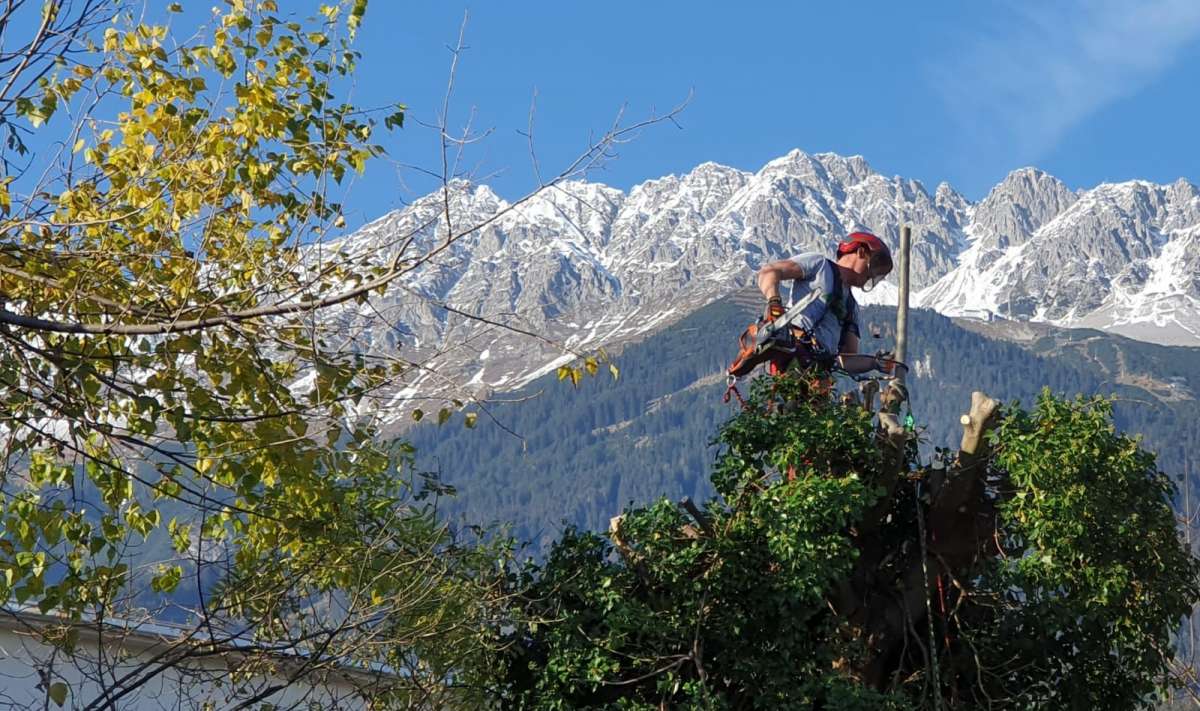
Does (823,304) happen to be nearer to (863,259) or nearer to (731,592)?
(863,259)

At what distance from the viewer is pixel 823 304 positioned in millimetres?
11977

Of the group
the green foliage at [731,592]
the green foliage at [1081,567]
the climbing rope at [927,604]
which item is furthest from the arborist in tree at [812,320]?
the green foliage at [1081,567]

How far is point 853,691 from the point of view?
10.5 metres

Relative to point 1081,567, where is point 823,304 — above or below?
above

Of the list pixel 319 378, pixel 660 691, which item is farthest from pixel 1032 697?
pixel 319 378

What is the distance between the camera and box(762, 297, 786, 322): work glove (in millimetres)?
11898

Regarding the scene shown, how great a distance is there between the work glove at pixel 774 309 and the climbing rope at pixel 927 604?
5.00ft

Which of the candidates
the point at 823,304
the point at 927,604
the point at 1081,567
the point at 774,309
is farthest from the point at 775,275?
the point at 1081,567

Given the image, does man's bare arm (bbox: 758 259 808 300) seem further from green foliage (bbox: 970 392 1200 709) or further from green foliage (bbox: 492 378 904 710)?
green foliage (bbox: 970 392 1200 709)

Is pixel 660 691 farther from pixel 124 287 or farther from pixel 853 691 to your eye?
pixel 124 287

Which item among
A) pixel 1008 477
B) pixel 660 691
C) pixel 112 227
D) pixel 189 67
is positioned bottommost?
pixel 660 691

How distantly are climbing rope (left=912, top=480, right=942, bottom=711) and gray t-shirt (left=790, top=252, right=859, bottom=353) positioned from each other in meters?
1.27

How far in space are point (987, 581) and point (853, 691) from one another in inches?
54.0

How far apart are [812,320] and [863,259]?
74 cm
